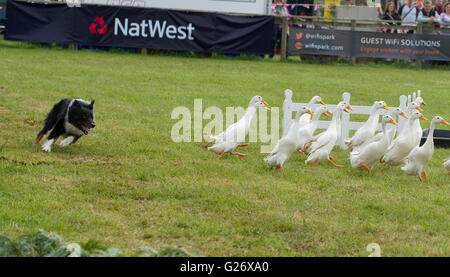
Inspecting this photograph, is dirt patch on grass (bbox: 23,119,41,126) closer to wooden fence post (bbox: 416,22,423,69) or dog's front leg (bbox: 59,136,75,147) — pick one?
dog's front leg (bbox: 59,136,75,147)

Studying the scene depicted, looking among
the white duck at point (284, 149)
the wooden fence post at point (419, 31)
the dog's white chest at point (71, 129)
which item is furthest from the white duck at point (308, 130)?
the wooden fence post at point (419, 31)

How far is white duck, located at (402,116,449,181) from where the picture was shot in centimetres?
753

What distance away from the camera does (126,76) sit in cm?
1572

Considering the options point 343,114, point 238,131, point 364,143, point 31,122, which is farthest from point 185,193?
point 31,122

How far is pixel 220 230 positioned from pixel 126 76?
10662 mm

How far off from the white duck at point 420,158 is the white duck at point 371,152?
33 cm

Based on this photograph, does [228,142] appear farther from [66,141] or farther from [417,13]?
[417,13]

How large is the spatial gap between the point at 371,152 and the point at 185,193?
2.48 meters

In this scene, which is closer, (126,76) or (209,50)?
(126,76)

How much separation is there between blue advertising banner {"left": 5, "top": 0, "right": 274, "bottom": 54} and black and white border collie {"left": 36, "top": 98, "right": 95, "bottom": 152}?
1241cm

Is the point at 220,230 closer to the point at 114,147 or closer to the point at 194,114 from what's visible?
the point at 114,147

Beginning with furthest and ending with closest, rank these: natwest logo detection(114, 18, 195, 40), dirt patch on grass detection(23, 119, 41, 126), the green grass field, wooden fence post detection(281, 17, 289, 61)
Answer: wooden fence post detection(281, 17, 289, 61), natwest logo detection(114, 18, 195, 40), dirt patch on grass detection(23, 119, 41, 126), the green grass field

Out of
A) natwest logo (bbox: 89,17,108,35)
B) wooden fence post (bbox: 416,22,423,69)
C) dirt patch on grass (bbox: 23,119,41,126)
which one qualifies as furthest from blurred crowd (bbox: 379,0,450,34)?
dirt patch on grass (bbox: 23,119,41,126)
